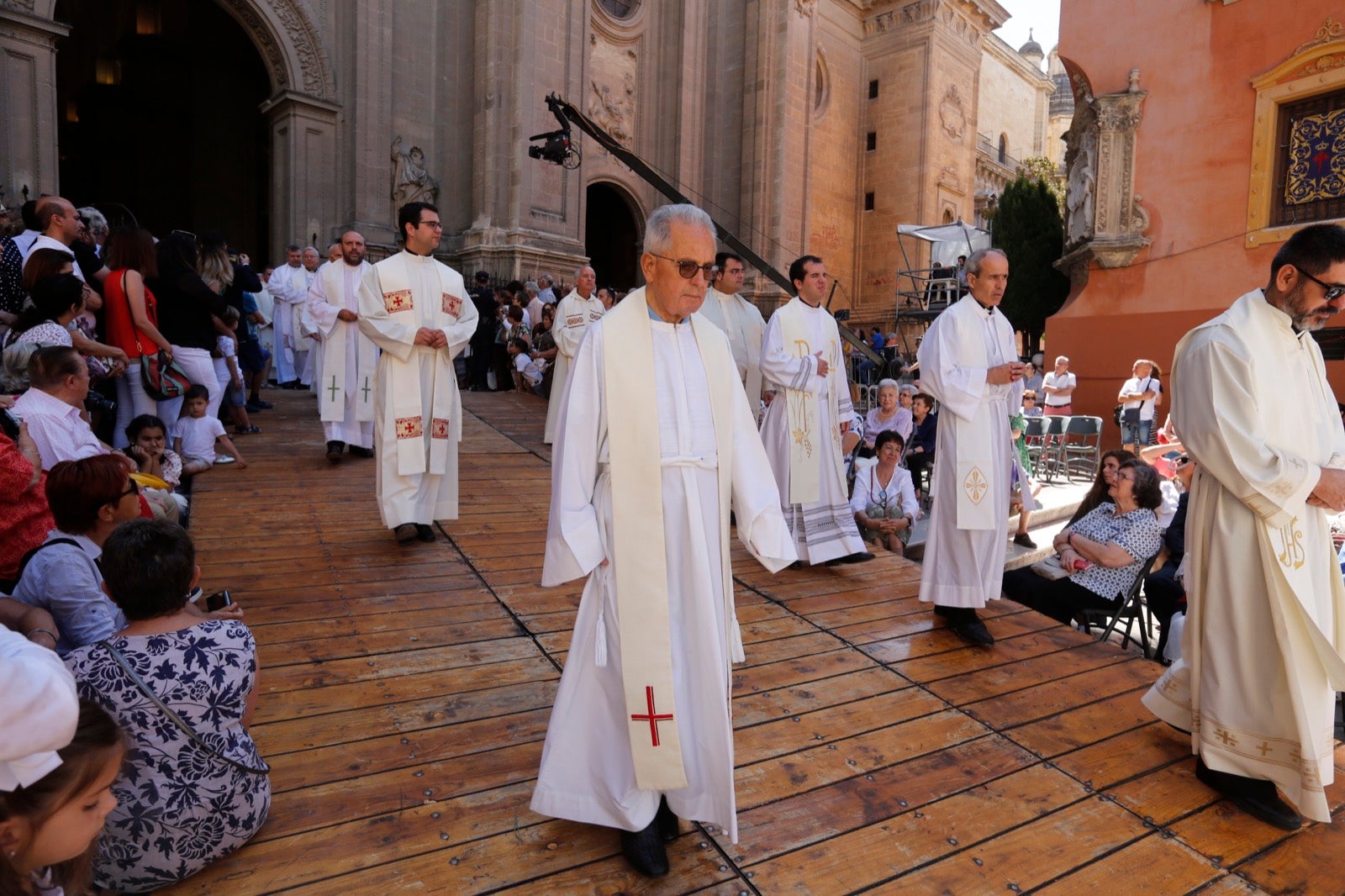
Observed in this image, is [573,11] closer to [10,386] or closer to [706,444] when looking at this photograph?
[10,386]

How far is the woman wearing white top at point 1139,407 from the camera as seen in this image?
1112 cm

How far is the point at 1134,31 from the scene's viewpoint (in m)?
13.2

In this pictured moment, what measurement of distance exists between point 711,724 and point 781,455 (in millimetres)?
3331

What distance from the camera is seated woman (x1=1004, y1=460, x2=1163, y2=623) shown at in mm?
5043

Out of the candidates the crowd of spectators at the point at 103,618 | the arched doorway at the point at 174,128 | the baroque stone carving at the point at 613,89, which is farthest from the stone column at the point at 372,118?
the crowd of spectators at the point at 103,618

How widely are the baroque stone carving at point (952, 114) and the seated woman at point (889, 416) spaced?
21.9 metres

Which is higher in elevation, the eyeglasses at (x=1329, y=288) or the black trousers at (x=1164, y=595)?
the eyeglasses at (x=1329, y=288)

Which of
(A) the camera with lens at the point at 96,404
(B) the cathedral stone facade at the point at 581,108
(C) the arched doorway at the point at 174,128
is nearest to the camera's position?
(A) the camera with lens at the point at 96,404

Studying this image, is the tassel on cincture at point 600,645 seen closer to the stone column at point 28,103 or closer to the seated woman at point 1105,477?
the seated woman at point 1105,477

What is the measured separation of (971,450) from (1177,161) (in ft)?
37.3


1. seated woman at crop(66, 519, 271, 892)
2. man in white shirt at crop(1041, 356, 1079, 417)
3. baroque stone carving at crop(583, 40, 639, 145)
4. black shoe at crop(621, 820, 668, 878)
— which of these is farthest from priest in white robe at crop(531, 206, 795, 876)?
baroque stone carving at crop(583, 40, 639, 145)

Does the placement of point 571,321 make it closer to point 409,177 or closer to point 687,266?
point 687,266

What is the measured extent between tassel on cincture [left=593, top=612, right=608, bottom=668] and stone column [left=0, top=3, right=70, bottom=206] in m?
12.7

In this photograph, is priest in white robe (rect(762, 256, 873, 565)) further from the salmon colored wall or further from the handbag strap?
the salmon colored wall
